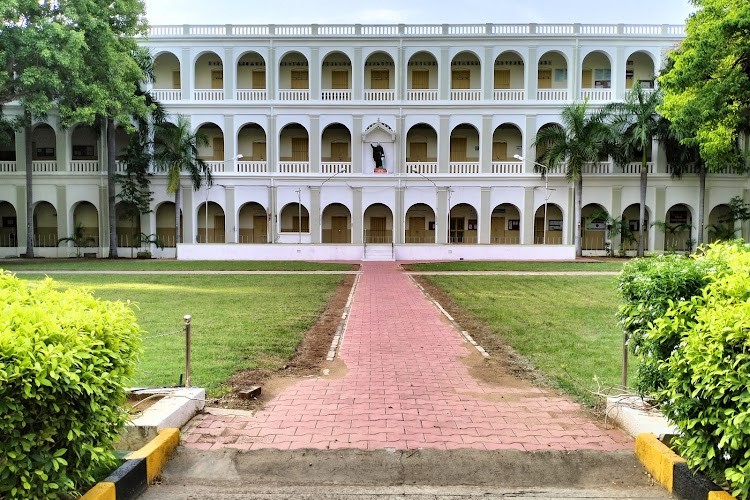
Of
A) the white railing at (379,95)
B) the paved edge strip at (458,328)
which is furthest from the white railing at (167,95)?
the paved edge strip at (458,328)

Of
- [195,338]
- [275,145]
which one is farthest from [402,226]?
[195,338]

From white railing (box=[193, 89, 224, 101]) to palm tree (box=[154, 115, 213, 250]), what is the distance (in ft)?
7.55

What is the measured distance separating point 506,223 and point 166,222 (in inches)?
858

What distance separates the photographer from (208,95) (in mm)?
32469

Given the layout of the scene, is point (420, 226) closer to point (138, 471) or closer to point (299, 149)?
point (299, 149)

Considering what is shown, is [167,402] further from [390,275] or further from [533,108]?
[533,108]

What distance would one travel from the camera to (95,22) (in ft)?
66.2

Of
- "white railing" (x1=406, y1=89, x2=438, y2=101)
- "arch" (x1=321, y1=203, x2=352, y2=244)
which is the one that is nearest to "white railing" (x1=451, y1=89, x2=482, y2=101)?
"white railing" (x1=406, y1=89, x2=438, y2=101)

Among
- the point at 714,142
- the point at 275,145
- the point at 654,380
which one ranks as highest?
the point at 275,145

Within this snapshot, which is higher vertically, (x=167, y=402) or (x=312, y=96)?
(x=312, y=96)

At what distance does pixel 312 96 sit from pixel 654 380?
3077 cm

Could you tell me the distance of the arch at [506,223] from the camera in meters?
33.9

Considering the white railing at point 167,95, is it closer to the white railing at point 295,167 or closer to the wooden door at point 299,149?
the wooden door at point 299,149

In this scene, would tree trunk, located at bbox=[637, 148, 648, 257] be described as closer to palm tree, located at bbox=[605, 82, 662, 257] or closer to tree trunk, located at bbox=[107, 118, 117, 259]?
palm tree, located at bbox=[605, 82, 662, 257]
